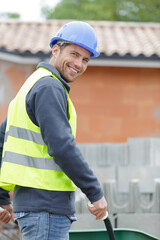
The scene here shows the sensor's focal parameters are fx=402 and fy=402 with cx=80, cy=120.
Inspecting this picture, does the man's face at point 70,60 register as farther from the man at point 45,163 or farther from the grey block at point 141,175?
the grey block at point 141,175

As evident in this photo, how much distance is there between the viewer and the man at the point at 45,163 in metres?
1.76

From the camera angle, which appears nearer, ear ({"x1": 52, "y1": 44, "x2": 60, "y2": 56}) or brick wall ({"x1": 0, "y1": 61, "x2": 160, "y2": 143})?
ear ({"x1": 52, "y1": 44, "x2": 60, "y2": 56})

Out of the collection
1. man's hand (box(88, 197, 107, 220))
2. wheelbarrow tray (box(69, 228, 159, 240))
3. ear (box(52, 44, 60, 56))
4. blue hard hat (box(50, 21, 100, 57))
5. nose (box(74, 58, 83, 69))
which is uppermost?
blue hard hat (box(50, 21, 100, 57))

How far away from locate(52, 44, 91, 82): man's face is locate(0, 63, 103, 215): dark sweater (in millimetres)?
210

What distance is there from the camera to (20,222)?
6.22ft

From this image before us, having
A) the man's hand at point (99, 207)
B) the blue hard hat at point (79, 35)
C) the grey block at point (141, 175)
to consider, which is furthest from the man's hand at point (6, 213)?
the grey block at point (141, 175)

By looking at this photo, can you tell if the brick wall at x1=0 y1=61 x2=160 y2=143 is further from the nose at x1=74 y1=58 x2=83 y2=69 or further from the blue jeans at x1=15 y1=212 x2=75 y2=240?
the blue jeans at x1=15 y1=212 x2=75 y2=240

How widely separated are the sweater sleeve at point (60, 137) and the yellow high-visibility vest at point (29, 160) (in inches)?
3.7

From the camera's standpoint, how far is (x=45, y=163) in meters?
1.87

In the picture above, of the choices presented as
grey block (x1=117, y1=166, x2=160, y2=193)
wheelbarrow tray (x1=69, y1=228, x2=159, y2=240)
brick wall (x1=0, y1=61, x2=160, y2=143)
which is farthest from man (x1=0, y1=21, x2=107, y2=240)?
brick wall (x1=0, y1=61, x2=160, y2=143)

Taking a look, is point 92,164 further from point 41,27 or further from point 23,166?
point 41,27

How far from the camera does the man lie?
1.76 m

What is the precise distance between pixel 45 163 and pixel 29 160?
8 centimetres

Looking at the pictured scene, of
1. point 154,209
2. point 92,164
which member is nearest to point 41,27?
point 92,164
